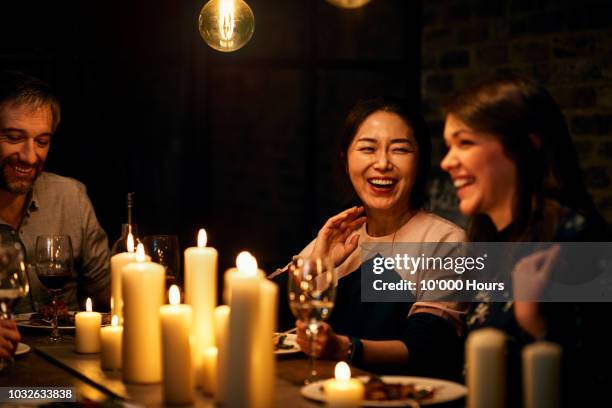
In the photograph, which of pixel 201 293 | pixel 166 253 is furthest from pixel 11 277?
pixel 166 253

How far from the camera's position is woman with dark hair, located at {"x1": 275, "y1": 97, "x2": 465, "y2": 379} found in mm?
2861

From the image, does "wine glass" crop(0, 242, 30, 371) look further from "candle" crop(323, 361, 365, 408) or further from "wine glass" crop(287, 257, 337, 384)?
"candle" crop(323, 361, 365, 408)

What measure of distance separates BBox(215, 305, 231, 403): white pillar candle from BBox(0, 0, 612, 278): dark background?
2.84m

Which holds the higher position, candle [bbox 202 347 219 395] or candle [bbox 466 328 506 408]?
candle [bbox 466 328 506 408]

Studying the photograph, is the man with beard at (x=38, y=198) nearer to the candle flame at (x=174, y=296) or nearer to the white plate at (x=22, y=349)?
the white plate at (x=22, y=349)

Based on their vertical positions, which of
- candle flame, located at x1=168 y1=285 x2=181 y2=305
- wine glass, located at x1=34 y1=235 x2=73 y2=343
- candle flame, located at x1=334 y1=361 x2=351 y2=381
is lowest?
candle flame, located at x1=334 y1=361 x2=351 y2=381

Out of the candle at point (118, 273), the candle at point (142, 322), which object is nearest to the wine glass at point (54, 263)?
the candle at point (118, 273)

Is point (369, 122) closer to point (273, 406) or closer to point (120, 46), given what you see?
point (273, 406)

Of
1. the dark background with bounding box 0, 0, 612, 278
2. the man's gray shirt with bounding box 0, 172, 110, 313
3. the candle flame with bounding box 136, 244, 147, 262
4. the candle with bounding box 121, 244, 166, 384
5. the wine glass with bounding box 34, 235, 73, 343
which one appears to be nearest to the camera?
the candle with bounding box 121, 244, 166, 384

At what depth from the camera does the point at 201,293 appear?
6.63 ft

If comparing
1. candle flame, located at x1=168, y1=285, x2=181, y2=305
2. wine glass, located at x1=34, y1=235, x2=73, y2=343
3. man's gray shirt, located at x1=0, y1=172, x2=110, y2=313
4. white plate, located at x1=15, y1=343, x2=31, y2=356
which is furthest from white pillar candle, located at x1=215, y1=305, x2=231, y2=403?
man's gray shirt, located at x1=0, y1=172, x2=110, y2=313

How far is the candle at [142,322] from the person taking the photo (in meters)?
2.03

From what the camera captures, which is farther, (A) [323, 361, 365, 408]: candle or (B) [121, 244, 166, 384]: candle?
(B) [121, 244, 166, 384]: candle

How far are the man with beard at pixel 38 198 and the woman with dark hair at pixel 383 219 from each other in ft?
3.03
